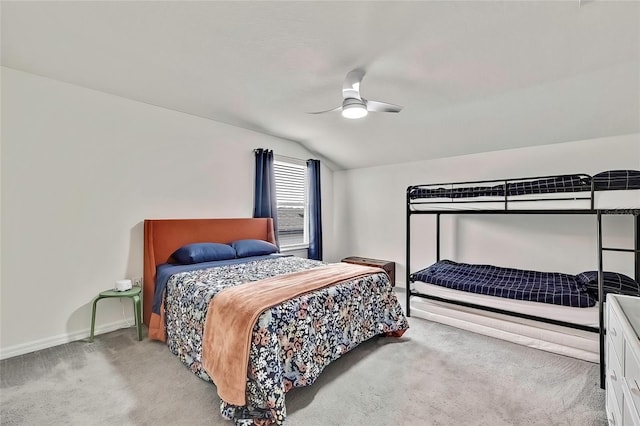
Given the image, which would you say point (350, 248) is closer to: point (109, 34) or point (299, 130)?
point (299, 130)

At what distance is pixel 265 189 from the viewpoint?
444cm

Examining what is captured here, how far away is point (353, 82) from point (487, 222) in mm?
2799

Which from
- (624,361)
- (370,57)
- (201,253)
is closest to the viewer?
(624,361)

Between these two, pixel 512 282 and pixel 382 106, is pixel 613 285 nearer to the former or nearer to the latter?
pixel 512 282

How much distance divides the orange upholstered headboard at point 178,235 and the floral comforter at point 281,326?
0.60m

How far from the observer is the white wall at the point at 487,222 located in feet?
10.6

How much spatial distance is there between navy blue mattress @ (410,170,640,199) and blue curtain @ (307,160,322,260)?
193 centimetres

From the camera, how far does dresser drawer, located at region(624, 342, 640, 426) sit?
1064 mm

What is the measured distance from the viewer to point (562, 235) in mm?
3455

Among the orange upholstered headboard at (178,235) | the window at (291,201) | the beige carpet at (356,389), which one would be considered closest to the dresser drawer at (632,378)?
the beige carpet at (356,389)

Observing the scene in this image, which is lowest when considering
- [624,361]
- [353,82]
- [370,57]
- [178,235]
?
[624,361]

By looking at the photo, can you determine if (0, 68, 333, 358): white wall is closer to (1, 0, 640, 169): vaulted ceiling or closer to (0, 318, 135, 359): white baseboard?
(0, 318, 135, 359): white baseboard

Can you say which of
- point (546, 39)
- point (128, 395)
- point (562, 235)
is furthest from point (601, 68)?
point (128, 395)

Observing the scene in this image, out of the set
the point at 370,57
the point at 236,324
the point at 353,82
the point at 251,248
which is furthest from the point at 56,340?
the point at 370,57
